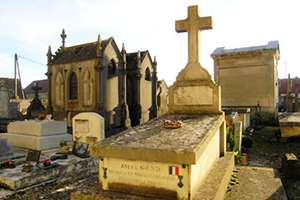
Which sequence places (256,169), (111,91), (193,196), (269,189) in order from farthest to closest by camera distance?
(111,91) < (256,169) < (269,189) < (193,196)

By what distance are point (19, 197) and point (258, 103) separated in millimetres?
14861

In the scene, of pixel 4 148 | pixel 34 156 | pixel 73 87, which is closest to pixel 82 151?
pixel 34 156

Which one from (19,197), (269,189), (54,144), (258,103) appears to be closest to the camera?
(269,189)

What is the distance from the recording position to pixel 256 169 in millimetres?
5711

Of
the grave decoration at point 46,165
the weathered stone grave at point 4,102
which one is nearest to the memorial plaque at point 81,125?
the grave decoration at point 46,165

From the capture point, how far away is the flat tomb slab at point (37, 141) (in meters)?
8.48

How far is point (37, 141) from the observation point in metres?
8.47

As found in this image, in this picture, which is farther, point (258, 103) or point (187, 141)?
point (258, 103)

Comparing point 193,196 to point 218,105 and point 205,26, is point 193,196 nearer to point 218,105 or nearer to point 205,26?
point 218,105

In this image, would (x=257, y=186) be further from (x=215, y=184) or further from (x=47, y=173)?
(x=47, y=173)

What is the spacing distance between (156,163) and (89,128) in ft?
19.2

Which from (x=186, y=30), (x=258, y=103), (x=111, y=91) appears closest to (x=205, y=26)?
(x=186, y=30)

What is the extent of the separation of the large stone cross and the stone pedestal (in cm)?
613

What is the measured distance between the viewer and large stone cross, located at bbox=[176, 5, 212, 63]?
6031 millimetres
